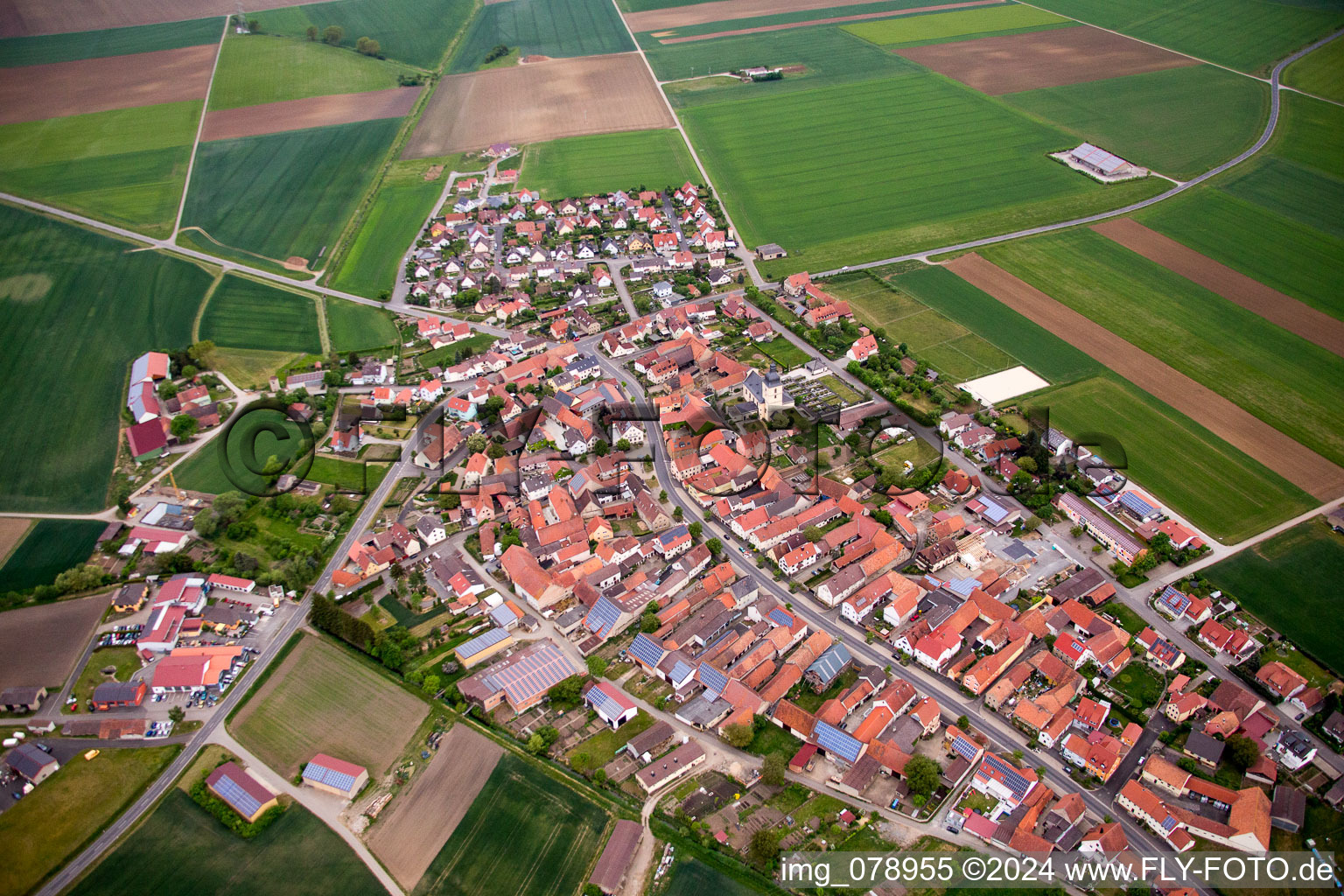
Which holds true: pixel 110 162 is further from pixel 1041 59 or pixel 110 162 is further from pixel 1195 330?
pixel 1041 59


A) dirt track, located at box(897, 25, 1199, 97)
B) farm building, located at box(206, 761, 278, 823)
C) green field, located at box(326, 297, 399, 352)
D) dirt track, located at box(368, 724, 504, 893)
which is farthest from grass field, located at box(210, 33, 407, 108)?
dirt track, located at box(368, 724, 504, 893)

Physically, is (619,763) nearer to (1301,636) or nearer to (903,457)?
(903,457)

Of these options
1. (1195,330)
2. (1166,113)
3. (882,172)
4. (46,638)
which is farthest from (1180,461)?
(46,638)

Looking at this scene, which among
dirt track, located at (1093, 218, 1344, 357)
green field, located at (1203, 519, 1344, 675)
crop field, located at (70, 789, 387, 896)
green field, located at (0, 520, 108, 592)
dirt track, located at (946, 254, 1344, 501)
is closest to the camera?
crop field, located at (70, 789, 387, 896)

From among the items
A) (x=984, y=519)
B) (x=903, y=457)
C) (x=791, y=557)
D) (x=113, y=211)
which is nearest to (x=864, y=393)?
(x=903, y=457)

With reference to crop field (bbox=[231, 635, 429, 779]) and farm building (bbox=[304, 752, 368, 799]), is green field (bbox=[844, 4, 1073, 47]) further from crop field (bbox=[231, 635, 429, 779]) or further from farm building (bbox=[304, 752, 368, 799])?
farm building (bbox=[304, 752, 368, 799])

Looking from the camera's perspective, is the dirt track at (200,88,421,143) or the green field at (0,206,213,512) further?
the dirt track at (200,88,421,143)

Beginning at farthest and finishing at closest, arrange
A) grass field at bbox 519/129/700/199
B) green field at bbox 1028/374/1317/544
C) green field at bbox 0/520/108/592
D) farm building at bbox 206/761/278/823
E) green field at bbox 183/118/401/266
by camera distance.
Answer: grass field at bbox 519/129/700/199
green field at bbox 183/118/401/266
green field at bbox 1028/374/1317/544
green field at bbox 0/520/108/592
farm building at bbox 206/761/278/823
